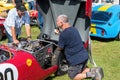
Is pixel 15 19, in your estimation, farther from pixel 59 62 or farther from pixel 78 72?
pixel 78 72

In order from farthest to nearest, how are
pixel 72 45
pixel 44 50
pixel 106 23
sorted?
pixel 106 23 < pixel 44 50 < pixel 72 45

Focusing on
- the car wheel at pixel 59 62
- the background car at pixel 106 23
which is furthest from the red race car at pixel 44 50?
the background car at pixel 106 23

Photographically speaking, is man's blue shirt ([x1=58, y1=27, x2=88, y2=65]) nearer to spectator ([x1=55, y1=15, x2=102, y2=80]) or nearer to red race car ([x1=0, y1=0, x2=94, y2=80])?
spectator ([x1=55, y1=15, x2=102, y2=80])

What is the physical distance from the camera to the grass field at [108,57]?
663 centimetres

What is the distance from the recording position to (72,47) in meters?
5.07

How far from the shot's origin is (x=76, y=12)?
698cm

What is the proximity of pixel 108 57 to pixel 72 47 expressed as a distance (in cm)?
310

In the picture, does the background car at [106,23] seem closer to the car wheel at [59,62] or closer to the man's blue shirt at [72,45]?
the car wheel at [59,62]

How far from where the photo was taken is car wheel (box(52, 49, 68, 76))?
612 cm

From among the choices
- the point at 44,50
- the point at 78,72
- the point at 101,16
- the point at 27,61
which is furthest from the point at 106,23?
the point at 27,61

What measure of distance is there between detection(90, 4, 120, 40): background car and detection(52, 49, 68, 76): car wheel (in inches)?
126

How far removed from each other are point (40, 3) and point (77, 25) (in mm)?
1137

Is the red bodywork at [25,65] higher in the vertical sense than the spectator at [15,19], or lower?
lower

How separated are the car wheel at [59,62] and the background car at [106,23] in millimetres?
3189
